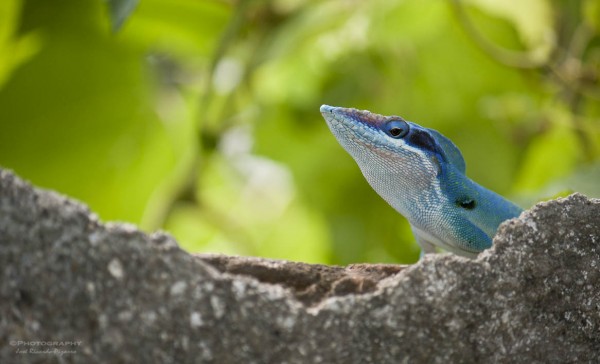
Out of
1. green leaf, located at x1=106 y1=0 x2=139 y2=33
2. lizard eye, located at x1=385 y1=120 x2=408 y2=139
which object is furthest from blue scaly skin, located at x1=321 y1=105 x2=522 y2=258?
green leaf, located at x1=106 y1=0 x2=139 y2=33

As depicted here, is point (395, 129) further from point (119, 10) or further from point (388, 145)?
point (119, 10)

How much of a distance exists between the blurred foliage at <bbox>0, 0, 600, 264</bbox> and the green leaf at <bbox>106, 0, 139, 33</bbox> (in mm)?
977

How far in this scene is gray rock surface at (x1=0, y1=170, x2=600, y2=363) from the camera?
2.81ft

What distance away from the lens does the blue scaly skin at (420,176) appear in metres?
1.34

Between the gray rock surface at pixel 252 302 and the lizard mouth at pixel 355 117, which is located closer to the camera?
the gray rock surface at pixel 252 302

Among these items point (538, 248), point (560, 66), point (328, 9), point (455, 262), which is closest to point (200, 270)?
point (455, 262)

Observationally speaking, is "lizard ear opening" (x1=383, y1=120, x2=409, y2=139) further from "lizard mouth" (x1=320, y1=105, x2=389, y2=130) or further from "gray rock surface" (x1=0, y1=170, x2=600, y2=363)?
"gray rock surface" (x1=0, y1=170, x2=600, y2=363)

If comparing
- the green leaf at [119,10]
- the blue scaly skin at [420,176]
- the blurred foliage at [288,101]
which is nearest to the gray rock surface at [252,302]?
the blue scaly skin at [420,176]

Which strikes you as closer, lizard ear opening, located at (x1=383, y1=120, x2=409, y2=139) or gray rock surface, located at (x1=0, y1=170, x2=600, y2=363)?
gray rock surface, located at (x1=0, y1=170, x2=600, y2=363)

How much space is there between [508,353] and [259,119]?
1907 millimetres

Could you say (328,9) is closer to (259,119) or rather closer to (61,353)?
(259,119)

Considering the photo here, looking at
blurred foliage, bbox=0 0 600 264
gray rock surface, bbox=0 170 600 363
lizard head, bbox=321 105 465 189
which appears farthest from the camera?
blurred foliage, bbox=0 0 600 264

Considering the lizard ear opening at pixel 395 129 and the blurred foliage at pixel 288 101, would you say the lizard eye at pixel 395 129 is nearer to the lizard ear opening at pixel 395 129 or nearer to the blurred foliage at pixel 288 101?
the lizard ear opening at pixel 395 129

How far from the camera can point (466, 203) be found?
1.39 meters
